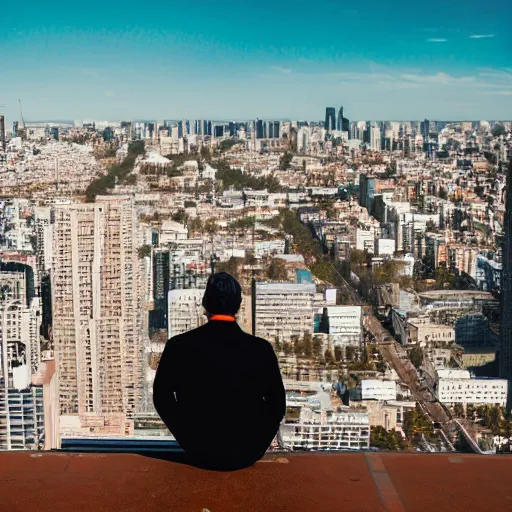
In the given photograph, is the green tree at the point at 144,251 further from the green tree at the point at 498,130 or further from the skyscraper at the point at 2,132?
the green tree at the point at 498,130

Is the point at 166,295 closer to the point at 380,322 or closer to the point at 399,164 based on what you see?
the point at 380,322

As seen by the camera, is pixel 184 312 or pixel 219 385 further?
pixel 184 312

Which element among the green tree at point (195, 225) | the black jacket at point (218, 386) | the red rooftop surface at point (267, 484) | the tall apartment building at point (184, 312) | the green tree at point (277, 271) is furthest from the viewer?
the green tree at point (195, 225)

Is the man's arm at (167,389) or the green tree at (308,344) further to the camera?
the green tree at (308,344)

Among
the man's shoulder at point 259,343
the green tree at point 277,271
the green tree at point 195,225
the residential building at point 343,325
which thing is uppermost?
the man's shoulder at point 259,343

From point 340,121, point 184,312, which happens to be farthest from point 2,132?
point 184,312

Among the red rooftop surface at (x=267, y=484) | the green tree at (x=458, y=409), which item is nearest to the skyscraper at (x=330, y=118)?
the green tree at (x=458, y=409)

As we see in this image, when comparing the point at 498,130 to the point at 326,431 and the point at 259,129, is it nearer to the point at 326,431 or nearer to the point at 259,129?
the point at 259,129
